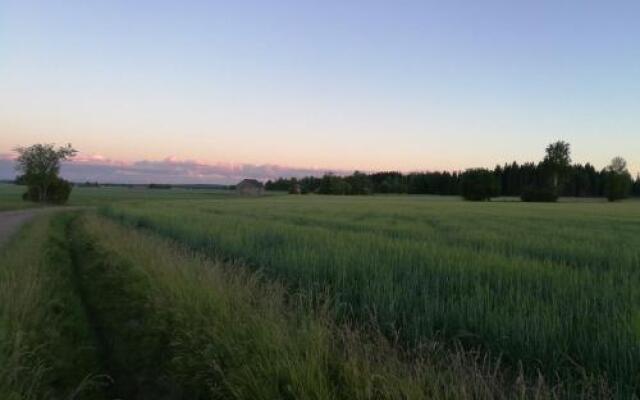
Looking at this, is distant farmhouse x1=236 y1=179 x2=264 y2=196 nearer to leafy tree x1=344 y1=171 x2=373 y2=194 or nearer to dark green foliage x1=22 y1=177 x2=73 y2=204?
leafy tree x1=344 y1=171 x2=373 y2=194

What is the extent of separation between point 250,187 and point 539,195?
251ft

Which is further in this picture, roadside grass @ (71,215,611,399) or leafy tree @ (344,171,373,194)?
leafy tree @ (344,171,373,194)

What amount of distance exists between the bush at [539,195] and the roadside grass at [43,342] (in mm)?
110337

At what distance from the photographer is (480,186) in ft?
379

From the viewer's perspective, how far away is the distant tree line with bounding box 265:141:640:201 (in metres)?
118

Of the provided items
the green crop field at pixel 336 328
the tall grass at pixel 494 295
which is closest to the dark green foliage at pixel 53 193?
the tall grass at pixel 494 295

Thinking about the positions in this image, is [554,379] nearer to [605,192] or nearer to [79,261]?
[79,261]

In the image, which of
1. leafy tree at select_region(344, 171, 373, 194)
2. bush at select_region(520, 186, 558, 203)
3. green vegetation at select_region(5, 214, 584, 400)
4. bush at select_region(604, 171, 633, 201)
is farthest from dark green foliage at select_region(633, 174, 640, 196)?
green vegetation at select_region(5, 214, 584, 400)

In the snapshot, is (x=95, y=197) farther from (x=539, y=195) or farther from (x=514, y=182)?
(x=514, y=182)

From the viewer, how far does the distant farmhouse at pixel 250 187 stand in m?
151

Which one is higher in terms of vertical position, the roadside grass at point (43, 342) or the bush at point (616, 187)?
the bush at point (616, 187)

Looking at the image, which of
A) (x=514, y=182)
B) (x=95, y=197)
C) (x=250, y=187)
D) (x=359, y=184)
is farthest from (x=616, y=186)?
(x=95, y=197)

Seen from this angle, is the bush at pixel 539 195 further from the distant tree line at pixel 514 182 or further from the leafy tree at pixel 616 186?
the leafy tree at pixel 616 186

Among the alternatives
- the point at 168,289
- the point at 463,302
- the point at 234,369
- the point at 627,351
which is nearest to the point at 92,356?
the point at 168,289
